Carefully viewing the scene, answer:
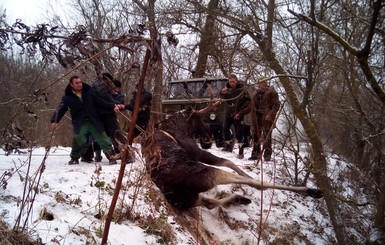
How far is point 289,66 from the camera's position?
7.19 metres

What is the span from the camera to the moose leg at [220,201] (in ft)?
17.6

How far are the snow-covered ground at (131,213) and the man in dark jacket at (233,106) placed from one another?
2.09 metres

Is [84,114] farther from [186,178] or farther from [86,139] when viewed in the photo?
[186,178]

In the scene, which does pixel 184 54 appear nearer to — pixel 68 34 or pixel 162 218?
pixel 162 218

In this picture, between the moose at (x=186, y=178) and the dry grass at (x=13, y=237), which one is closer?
the dry grass at (x=13, y=237)

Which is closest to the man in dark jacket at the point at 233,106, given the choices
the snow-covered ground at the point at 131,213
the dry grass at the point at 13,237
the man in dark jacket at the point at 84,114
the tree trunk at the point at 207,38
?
the tree trunk at the point at 207,38

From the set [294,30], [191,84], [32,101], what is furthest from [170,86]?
[32,101]

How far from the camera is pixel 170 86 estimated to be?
446 inches

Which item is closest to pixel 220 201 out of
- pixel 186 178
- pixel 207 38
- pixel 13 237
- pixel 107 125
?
pixel 186 178

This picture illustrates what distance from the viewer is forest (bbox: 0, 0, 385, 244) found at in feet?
7.76

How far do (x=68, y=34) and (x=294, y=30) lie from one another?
5.07 meters

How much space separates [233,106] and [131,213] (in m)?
4.46

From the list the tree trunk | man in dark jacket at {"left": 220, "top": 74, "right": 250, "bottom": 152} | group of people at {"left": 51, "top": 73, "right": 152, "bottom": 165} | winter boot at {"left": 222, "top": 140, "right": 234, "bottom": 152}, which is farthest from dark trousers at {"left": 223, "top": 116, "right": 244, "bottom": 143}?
group of people at {"left": 51, "top": 73, "right": 152, "bottom": 165}

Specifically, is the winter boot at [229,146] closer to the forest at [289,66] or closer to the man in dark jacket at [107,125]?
the forest at [289,66]
